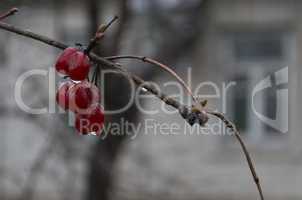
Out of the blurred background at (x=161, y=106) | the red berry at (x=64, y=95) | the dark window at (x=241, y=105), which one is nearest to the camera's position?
the red berry at (x=64, y=95)

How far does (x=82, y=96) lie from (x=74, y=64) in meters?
0.05

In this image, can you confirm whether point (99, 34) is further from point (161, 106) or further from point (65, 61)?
point (161, 106)

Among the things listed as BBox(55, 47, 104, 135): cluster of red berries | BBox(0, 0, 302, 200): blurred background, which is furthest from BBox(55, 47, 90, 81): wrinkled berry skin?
BBox(0, 0, 302, 200): blurred background

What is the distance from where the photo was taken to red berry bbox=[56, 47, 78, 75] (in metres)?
0.64

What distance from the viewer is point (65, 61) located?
0.65 m

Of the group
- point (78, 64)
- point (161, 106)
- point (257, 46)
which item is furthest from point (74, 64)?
point (257, 46)

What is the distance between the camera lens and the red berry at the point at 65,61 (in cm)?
64

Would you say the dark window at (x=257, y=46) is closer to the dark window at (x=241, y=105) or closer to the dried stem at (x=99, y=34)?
the dark window at (x=241, y=105)

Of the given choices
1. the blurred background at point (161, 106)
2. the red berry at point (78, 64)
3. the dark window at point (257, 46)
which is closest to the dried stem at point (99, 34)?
the red berry at point (78, 64)

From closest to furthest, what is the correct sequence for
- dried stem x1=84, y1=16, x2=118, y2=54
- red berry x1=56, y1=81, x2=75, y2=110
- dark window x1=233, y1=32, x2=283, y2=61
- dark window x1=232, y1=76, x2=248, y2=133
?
dried stem x1=84, y1=16, x2=118, y2=54 → red berry x1=56, y1=81, x2=75, y2=110 → dark window x1=233, y1=32, x2=283, y2=61 → dark window x1=232, y1=76, x2=248, y2=133

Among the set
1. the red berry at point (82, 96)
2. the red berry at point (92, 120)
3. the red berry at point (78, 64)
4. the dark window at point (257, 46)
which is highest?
the dark window at point (257, 46)

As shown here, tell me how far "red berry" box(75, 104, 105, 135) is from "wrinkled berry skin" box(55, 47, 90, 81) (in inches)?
1.4

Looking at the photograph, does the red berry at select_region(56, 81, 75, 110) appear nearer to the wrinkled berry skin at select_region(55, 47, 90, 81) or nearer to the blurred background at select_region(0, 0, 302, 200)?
the wrinkled berry skin at select_region(55, 47, 90, 81)

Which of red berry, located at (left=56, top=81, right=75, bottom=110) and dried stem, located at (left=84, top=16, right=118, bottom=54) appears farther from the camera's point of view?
red berry, located at (left=56, top=81, right=75, bottom=110)
